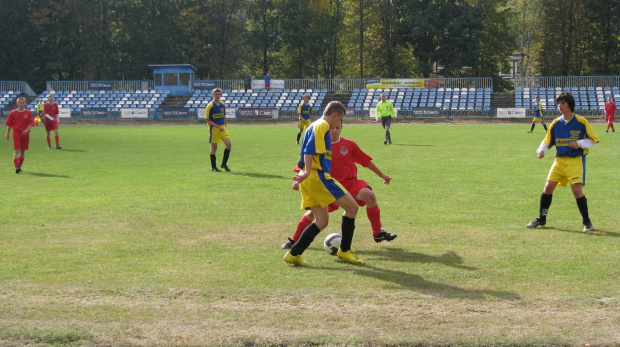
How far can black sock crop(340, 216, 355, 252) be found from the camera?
7059mm

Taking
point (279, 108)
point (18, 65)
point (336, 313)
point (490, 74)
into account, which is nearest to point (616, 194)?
point (336, 313)

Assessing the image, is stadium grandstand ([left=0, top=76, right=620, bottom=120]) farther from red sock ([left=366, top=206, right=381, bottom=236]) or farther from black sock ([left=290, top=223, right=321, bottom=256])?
black sock ([left=290, top=223, right=321, bottom=256])

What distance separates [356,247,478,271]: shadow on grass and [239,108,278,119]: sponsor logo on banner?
40.2 meters

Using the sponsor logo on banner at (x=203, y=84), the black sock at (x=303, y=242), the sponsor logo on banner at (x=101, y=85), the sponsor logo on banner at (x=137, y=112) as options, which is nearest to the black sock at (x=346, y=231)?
the black sock at (x=303, y=242)

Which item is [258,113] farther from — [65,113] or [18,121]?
[18,121]

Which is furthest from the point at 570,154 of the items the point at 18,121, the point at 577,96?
the point at 577,96

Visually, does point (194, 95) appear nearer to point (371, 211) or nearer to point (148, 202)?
point (148, 202)

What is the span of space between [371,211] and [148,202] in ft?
15.7

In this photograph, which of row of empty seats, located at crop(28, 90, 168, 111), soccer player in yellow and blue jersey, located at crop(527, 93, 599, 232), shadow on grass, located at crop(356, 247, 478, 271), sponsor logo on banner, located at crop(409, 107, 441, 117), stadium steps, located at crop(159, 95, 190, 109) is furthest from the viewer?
stadium steps, located at crop(159, 95, 190, 109)

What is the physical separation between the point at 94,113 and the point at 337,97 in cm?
1881

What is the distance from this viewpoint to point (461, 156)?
60.8 feet

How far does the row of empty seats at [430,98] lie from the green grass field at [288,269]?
34.7m

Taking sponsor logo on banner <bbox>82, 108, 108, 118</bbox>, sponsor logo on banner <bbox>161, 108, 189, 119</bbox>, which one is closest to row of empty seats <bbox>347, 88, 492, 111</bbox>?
sponsor logo on banner <bbox>161, 108, 189, 119</bbox>

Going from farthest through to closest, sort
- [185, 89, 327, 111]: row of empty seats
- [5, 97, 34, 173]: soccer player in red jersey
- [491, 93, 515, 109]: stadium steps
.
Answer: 1. [185, 89, 327, 111]: row of empty seats
2. [491, 93, 515, 109]: stadium steps
3. [5, 97, 34, 173]: soccer player in red jersey
